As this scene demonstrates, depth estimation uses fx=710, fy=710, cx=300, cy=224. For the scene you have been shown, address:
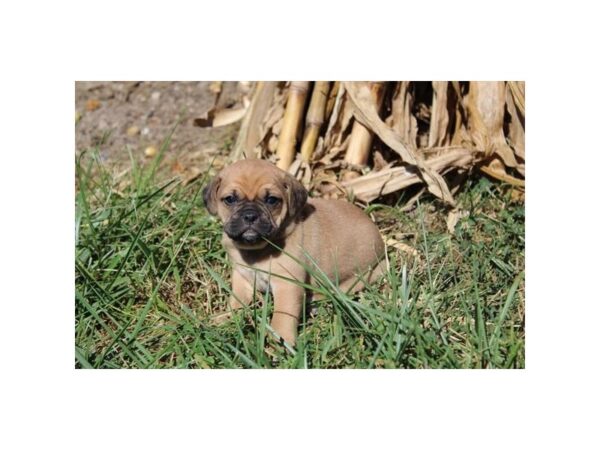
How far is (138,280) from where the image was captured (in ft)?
18.0

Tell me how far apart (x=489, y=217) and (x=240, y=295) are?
2.30 meters

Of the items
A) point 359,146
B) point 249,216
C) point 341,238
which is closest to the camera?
point 249,216

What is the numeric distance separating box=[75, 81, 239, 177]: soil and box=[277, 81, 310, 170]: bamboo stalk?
36.5 inches

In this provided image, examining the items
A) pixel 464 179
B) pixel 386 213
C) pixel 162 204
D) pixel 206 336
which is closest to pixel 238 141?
pixel 162 204

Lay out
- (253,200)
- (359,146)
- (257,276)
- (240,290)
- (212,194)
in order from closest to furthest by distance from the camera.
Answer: (253,200) → (212,194) → (257,276) → (240,290) → (359,146)

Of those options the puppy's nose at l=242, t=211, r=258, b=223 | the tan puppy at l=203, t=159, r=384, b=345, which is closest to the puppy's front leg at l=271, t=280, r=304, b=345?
the tan puppy at l=203, t=159, r=384, b=345

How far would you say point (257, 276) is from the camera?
17.4 ft

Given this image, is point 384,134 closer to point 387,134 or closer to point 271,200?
point 387,134

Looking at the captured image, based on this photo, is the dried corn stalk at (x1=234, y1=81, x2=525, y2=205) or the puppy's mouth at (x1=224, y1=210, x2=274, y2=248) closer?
the puppy's mouth at (x1=224, y1=210, x2=274, y2=248)

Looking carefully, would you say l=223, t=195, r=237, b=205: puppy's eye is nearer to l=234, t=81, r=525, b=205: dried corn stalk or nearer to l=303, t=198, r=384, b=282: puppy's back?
l=303, t=198, r=384, b=282: puppy's back

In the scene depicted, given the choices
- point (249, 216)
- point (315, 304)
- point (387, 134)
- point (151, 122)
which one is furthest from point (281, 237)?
point (151, 122)

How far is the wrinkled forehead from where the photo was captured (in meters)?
4.97

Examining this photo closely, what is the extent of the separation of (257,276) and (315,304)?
48cm

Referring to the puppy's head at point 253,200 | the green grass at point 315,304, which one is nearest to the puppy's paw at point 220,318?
the green grass at point 315,304
